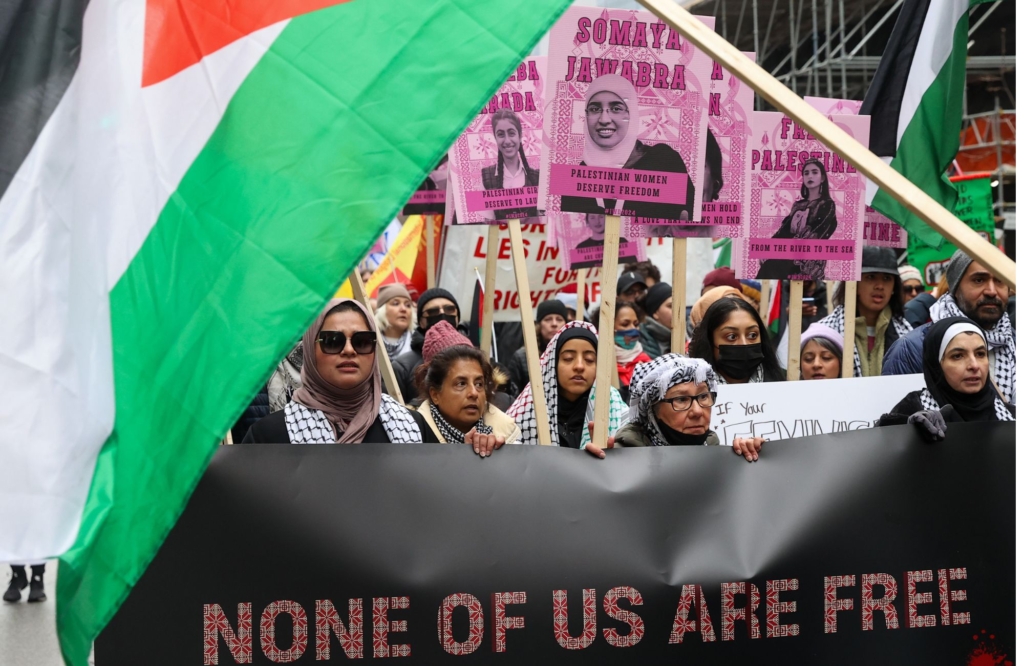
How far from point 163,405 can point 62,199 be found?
0.49m

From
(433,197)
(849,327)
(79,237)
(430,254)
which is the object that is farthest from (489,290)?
(79,237)

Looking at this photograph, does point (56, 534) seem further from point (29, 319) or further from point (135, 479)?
point (29, 319)

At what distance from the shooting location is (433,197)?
667cm

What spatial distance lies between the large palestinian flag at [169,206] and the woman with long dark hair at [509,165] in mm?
2596

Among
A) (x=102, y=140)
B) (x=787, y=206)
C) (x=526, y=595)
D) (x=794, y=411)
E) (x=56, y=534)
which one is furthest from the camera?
(x=787, y=206)

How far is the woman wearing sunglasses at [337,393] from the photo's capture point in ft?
12.5

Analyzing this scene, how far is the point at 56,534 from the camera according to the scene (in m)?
2.52

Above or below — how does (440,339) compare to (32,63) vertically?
below

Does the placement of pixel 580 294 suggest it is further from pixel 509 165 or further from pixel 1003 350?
pixel 1003 350

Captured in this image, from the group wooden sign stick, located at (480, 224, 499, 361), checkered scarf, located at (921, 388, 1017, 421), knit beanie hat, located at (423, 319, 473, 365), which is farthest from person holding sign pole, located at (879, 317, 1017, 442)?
wooden sign stick, located at (480, 224, 499, 361)

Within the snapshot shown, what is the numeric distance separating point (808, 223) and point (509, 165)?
1.29 meters

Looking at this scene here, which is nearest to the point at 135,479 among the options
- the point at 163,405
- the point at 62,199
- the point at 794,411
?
the point at 163,405

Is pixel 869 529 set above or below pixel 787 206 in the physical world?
below

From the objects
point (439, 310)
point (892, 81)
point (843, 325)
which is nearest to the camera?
point (843, 325)
